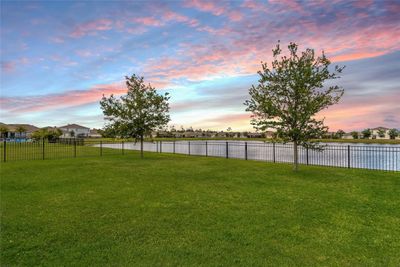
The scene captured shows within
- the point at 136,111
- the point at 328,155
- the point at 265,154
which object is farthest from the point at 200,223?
the point at 328,155

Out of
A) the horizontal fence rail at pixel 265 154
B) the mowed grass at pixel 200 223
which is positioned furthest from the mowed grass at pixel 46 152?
the mowed grass at pixel 200 223

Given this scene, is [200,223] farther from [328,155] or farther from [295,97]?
[328,155]

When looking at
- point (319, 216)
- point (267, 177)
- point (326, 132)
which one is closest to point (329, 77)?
point (326, 132)

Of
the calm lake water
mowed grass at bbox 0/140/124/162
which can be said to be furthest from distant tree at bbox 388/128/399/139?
mowed grass at bbox 0/140/124/162

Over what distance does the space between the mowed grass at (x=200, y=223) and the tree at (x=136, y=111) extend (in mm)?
11674

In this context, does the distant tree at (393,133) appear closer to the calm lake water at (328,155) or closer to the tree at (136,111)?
the calm lake water at (328,155)

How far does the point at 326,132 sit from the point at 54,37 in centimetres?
1520

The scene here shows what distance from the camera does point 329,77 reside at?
1314 centimetres

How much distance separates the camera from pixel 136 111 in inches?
870

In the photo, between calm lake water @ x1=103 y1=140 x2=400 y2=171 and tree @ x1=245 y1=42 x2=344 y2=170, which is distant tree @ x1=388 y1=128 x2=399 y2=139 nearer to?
calm lake water @ x1=103 y1=140 x2=400 y2=171

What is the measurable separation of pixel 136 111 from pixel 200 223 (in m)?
17.5

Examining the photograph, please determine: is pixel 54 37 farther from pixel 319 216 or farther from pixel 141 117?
pixel 319 216

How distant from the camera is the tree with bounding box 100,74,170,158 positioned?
2197 centimetres

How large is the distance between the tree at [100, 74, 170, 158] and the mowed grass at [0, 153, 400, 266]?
11674 mm
